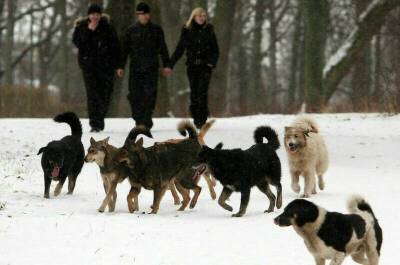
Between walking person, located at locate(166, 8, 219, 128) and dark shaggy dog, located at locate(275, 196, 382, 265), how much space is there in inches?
361

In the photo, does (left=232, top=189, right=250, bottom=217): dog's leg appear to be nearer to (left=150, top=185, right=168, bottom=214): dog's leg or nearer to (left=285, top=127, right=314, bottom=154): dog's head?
(left=150, top=185, right=168, bottom=214): dog's leg

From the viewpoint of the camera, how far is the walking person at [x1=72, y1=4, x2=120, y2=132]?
15.2m

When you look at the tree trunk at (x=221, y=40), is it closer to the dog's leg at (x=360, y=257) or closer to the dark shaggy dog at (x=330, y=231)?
the dog's leg at (x=360, y=257)

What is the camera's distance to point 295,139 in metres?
10.3

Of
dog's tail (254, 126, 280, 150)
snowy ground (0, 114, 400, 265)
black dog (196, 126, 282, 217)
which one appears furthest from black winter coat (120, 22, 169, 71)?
black dog (196, 126, 282, 217)

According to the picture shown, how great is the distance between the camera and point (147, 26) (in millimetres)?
14727

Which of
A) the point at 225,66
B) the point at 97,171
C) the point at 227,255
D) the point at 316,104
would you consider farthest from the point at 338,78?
the point at 227,255

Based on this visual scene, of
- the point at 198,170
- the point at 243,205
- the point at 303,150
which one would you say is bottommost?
the point at 243,205

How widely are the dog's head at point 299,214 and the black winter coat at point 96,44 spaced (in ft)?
32.1

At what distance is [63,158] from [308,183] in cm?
346

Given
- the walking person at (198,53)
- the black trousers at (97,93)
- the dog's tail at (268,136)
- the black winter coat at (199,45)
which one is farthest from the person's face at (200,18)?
the dog's tail at (268,136)

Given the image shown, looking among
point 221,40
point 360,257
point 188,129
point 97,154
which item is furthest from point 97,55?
point 221,40

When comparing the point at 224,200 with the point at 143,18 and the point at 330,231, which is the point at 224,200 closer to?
the point at 330,231

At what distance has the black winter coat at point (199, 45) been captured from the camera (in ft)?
49.2
